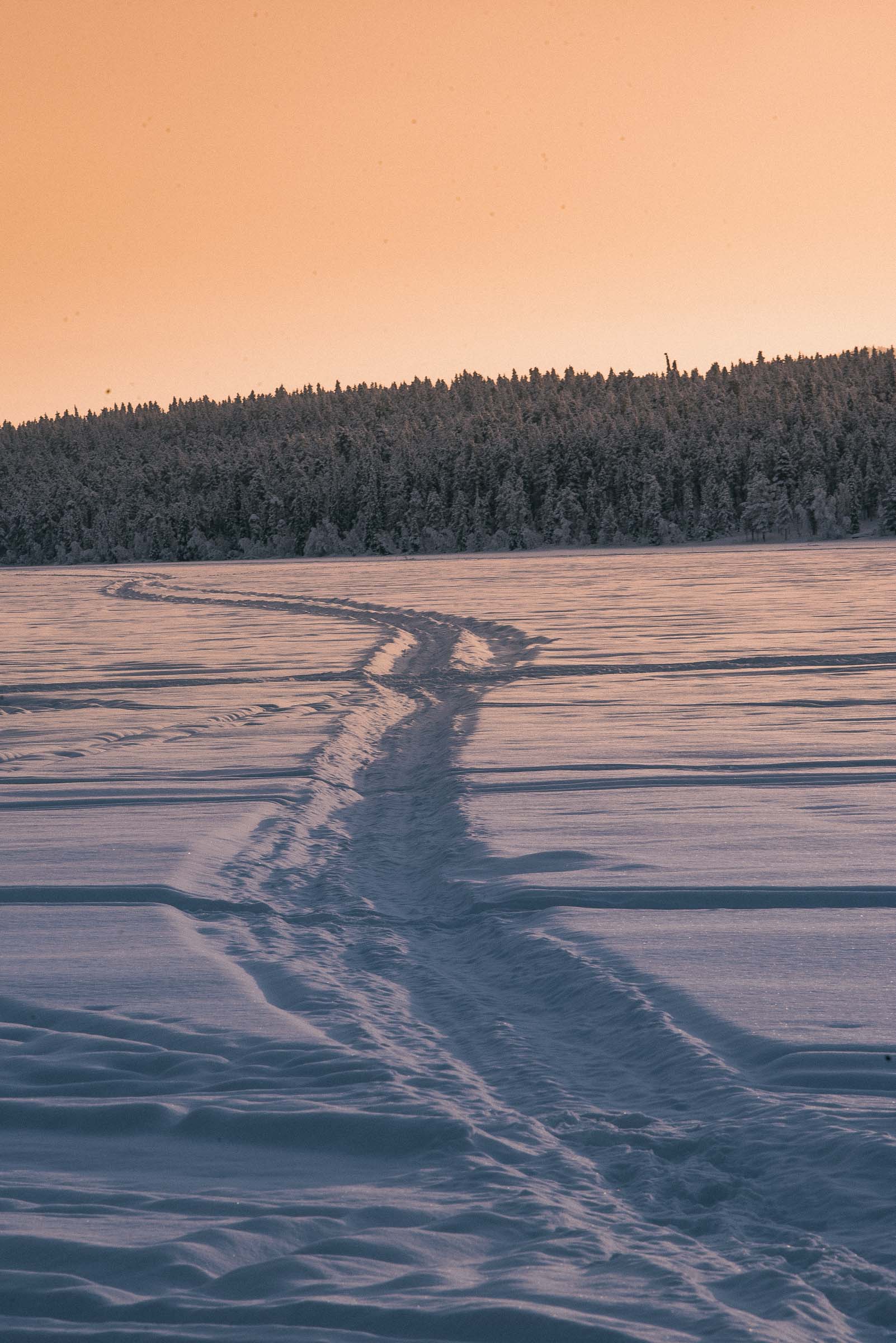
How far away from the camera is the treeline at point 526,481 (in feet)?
257

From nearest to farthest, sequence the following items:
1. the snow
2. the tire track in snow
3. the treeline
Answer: the tire track in snow, the snow, the treeline

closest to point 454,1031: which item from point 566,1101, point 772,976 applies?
point 566,1101

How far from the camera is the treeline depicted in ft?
257

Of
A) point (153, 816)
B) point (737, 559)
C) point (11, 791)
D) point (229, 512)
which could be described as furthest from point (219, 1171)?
point (229, 512)

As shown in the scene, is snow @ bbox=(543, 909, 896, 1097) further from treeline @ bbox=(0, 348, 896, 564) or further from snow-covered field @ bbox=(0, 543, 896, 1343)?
treeline @ bbox=(0, 348, 896, 564)

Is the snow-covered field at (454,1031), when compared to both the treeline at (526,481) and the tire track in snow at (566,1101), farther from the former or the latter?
the treeline at (526,481)

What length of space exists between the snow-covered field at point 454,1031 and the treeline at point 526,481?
67724 mm

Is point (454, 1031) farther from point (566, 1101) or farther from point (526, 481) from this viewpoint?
point (526, 481)

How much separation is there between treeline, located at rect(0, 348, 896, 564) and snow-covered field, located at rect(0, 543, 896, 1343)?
67.7 meters

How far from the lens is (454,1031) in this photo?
11.2 feet

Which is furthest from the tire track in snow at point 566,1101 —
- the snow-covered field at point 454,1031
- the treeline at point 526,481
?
the treeline at point 526,481

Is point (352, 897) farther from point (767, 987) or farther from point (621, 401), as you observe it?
point (621, 401)

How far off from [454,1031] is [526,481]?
86527 mm

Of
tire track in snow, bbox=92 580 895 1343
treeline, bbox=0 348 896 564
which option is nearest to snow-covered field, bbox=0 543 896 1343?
tire track in snow, bbox=92 580 895 1343
